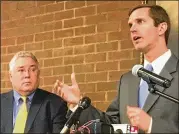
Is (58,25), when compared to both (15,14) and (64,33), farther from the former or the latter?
(15,14)

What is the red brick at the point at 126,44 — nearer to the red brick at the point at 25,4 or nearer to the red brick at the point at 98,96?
the red brick at the point at 98,96

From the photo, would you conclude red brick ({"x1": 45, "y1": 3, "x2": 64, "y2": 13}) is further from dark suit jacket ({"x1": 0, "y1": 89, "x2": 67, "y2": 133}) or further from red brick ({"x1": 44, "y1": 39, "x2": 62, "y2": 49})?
dark suit jacket ({"x1": 0, "y1": 89, "x2": 67, "y2": 133})

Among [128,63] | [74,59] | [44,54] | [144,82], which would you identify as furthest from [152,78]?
[44,54]

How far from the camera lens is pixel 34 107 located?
239 cm

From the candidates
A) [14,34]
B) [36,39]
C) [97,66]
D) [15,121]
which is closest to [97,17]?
[97,66]

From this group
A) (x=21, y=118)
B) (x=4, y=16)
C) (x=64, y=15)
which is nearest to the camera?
(x=21, y=118)

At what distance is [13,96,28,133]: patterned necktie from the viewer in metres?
2.34

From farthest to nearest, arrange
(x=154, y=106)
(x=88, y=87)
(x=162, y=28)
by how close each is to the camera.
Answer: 1. (x=88, y=87)
2. (x=162, y=28)
3. (x=154, y=106)

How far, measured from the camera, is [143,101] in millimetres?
1915

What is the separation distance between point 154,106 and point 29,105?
88 cm

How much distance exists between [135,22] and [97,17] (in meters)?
1.38

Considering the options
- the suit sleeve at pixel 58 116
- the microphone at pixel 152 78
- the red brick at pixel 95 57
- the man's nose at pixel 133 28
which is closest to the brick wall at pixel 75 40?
the red brick at pixel 95 57

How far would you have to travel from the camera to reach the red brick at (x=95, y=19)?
11.0ft

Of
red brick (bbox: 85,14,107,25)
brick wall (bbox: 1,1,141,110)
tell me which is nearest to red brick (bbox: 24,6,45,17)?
brick wall (bbox: 1,1,141,110)
